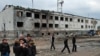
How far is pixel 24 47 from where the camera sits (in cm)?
1030

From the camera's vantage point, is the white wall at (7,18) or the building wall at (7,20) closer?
the building wall at (7,20)

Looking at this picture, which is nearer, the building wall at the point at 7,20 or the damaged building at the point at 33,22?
the building wall at the point at 7,20

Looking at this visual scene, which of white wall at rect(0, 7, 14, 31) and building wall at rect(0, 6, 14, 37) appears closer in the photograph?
building wall at rect(0, 6, 14, 37)

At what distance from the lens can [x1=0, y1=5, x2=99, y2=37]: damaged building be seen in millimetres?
65750

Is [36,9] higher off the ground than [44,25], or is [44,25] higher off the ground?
[36,9]

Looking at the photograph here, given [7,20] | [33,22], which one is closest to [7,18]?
[7,20]

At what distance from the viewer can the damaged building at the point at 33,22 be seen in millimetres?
65750

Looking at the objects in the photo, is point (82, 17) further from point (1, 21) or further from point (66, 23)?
point (1, 21)

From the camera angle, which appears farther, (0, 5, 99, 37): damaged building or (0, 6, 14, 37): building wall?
(0, 5, 99, 37): damaged building

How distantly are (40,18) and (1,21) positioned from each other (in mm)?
10865

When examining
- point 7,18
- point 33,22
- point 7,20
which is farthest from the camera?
point 33,22

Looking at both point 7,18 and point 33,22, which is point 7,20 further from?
point 33,22

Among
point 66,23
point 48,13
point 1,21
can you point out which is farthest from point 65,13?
point 1,21

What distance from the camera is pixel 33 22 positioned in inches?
2803
